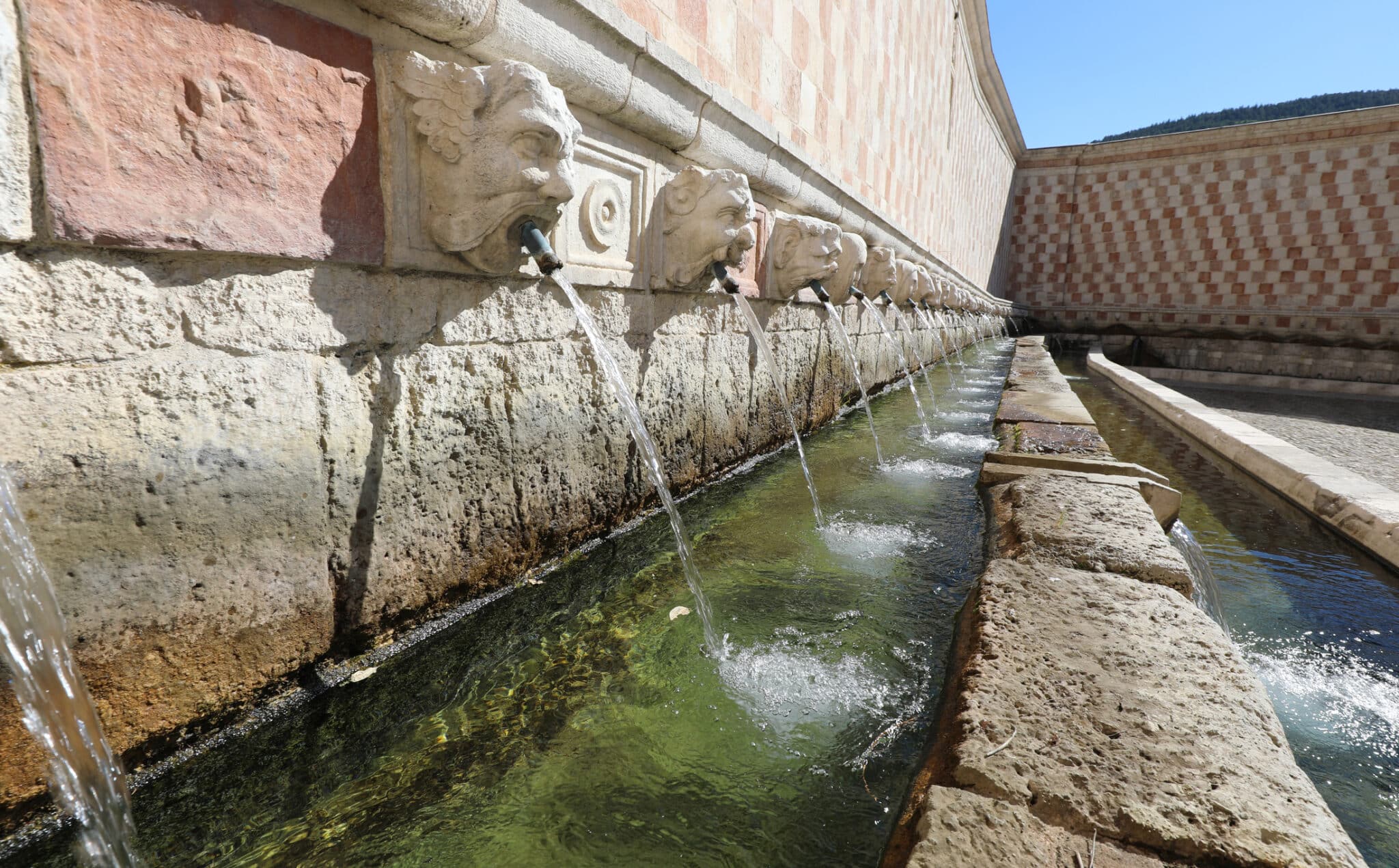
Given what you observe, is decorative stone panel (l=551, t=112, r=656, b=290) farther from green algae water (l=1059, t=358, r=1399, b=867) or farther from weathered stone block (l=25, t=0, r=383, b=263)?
green algae water (l=1059, t=358, r=1399, b=867)

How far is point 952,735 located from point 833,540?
1.26m

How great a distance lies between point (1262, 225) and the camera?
14.3 m

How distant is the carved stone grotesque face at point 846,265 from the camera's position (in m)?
3.80

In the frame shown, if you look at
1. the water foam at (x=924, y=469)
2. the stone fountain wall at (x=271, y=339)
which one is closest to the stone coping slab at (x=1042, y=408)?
the water foam at (x=924, y=469)

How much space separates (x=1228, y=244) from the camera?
1466 centimetres

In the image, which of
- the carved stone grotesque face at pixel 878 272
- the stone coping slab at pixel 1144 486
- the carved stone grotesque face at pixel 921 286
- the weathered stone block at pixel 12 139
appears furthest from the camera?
the carved stone grotesque face at pixel 921 286

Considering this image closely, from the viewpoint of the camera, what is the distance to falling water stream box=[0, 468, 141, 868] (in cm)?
87

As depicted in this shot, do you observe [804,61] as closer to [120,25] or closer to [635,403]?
[635,403]

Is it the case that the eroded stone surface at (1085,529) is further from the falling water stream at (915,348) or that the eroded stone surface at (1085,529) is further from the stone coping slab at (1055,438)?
the falling water stream at (915,348)

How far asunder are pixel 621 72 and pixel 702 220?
0.62 m

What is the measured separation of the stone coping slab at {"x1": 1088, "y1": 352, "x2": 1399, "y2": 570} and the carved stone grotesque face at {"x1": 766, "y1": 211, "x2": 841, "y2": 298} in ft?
7.55

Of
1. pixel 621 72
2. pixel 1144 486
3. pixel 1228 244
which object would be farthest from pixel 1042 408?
pixel 1228 244

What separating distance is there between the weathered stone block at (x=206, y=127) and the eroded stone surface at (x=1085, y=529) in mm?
1647

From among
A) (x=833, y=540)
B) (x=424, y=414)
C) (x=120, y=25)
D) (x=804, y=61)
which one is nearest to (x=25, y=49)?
(x=120, y=25)
